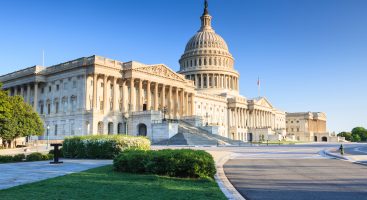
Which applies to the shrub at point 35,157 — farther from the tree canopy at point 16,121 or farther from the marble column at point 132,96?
the marble column at point 132,96

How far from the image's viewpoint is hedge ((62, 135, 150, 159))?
29.3 metres

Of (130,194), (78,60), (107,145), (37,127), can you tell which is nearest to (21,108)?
(37,127)

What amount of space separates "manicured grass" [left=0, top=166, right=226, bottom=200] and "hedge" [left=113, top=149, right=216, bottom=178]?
96 cm

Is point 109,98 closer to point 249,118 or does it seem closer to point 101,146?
point 101,146

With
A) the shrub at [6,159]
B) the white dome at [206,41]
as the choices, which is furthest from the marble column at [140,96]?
the white dome at [206,41]

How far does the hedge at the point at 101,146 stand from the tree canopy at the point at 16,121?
26.0 m

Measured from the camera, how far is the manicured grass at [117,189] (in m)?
11.9

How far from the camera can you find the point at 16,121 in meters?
58.8

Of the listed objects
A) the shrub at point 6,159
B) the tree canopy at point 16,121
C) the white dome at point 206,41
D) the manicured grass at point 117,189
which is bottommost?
the shrub at point 6,159

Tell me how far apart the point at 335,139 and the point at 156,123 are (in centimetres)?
13218

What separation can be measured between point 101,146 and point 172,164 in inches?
546

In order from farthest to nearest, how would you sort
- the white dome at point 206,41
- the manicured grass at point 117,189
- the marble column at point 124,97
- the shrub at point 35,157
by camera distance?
the white dome at point 206,41 < the marble column at point 124,97 < the shrub at point 35,157 < the manicured grass at point 117,189

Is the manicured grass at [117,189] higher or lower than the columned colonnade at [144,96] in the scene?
lower

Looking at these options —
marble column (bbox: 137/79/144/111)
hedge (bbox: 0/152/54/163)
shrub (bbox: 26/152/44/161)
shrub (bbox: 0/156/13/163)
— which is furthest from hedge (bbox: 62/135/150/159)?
marble column (bbox: 137/79/144/111)
